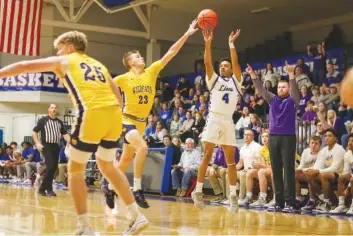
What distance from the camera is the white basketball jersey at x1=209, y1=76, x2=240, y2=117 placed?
8.28 metres

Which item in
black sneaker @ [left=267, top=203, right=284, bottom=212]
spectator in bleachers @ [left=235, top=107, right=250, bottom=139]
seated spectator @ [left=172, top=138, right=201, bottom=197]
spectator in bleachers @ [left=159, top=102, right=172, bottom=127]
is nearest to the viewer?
black sneaker @ [left=267, top=203, right=284, bottom=212]

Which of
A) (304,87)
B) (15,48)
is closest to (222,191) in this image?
(304,87)

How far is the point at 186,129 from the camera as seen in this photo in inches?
655

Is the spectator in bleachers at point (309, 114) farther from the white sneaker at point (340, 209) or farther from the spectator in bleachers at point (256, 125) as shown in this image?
the white sneaker at point (340, 209)

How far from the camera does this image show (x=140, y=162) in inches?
300

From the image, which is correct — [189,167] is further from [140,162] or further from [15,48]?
[15,48]

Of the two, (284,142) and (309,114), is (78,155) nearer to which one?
(284,142)

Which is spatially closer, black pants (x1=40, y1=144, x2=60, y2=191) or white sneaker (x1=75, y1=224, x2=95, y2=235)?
white sneaker (x1=75, y1=224, x2=95, y2=235)

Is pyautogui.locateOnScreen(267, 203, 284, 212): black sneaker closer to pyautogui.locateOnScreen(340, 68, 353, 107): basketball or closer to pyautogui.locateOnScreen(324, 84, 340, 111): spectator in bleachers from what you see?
pyautogui.locateOnScreen(324, 84, 340, 111): spectator in bleachers

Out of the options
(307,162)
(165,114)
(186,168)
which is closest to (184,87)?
(165,114)

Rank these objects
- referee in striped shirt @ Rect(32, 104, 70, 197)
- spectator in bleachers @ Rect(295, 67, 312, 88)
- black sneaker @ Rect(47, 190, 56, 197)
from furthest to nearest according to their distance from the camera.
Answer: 1. spectator in bleachers @ Rect(295, 67, 312, 88)
2. referee in striped shirt @ Rect(32, 104, 70, 197)
3. black sneaker @ Rect(47, 190, 56, 197)

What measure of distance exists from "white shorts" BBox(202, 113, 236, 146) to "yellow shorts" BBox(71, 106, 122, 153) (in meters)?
3.24

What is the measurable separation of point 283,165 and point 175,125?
829 centimetres

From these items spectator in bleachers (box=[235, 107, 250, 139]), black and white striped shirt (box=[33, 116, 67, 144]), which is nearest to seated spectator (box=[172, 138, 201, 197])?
spectator in bleachers (box=[235, 107, 250, 139])
